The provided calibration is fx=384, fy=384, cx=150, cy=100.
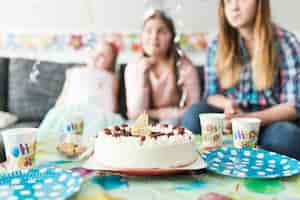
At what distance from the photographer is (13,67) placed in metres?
2.30

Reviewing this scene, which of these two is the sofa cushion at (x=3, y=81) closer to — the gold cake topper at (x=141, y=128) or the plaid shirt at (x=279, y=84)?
the plaid shirt at (x=279, y=84)

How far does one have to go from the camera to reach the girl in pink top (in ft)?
6.74

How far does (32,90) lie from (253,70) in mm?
1274

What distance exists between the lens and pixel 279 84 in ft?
A: 5.73

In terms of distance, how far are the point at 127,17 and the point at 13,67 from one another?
79 cm

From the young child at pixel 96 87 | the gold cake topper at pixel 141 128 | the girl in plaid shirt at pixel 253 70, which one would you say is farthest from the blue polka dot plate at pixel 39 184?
the young child at pixel 96 87

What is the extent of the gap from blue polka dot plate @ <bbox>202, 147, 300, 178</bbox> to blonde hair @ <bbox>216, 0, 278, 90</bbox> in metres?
0.70

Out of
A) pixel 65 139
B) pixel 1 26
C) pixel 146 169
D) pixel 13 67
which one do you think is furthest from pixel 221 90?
pixel 1 26

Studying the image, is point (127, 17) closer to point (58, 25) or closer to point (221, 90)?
point (58, 25)

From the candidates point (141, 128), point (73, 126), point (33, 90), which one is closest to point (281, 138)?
point (141, 128)

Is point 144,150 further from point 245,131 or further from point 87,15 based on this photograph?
point 87,15

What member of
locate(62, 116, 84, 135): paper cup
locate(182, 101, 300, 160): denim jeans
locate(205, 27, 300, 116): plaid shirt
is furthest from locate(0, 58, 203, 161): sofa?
locate(62, 116, 84, 135): paper cup

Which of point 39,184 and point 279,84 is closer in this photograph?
point 39,184

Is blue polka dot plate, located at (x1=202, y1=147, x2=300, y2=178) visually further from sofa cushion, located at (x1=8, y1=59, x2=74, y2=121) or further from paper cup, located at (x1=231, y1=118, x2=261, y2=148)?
sofa cushion, located at (x1=8, y1=59, x2=74, y2=121)
